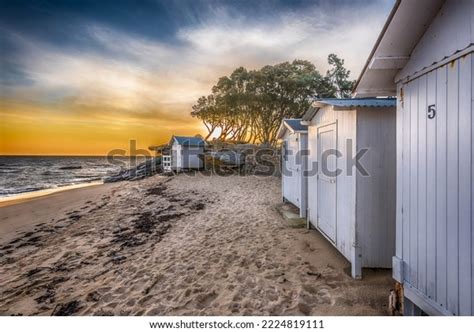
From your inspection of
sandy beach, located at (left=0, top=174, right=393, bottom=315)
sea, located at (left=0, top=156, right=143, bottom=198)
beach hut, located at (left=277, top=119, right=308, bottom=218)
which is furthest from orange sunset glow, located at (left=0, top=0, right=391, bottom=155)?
sea, located at (left=0, top=156, right=143, bottom=198)

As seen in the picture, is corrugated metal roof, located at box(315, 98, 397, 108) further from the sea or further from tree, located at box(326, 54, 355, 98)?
the sea

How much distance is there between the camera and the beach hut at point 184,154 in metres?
18.3

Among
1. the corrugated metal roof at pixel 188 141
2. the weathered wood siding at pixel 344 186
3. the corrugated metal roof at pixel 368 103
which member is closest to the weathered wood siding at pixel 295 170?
the weathered wood siding at pixel 344 186

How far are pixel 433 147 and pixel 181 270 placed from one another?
145 inches

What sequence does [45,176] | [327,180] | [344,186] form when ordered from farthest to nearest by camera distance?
1. [45,176]
2. [327,180]
3. [344,186]

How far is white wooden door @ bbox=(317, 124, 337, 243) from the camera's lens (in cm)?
407

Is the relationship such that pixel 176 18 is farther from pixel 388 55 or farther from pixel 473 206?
pixel 473 206

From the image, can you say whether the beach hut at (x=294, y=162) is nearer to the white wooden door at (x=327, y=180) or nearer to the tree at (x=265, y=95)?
the white wooden door at (x=327, y=180)

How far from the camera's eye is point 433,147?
73.4 inches

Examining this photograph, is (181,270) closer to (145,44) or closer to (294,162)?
(145,44)

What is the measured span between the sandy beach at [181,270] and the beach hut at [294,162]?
80cm

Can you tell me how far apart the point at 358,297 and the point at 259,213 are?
4.29 m

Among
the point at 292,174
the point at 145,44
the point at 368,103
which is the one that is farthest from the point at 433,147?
the point at 292,174
